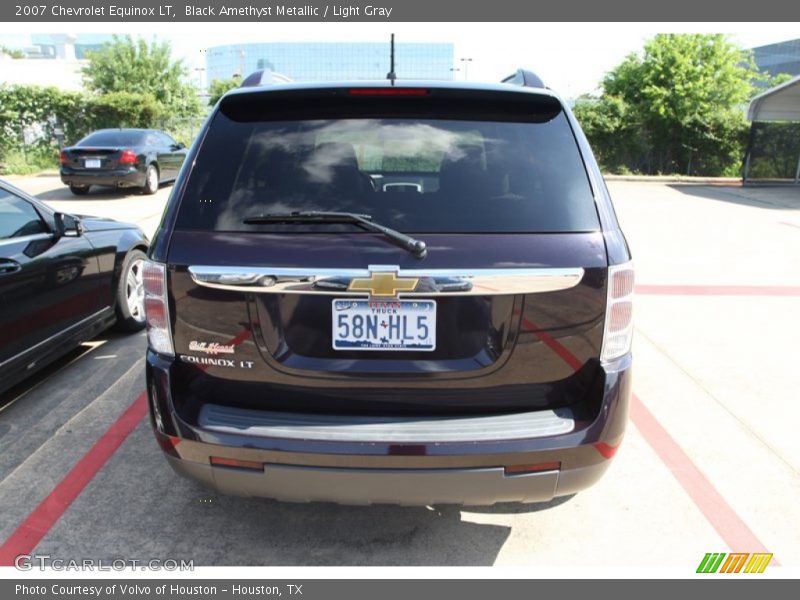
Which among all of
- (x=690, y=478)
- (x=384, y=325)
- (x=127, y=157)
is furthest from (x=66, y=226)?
(x=127, y=157)

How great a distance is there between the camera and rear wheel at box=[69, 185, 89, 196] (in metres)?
14.4

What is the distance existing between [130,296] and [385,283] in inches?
153

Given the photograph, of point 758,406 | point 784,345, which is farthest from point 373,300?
point 784,345

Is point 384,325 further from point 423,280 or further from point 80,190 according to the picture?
point 80,190

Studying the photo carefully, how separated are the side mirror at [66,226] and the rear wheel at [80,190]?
37.7 ft

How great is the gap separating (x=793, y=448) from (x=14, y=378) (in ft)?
15.5

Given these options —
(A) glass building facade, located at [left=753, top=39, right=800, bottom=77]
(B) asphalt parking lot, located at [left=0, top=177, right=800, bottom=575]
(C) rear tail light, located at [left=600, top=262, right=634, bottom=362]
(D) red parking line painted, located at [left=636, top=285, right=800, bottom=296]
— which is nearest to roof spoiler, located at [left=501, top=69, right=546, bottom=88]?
(C) rear tail light, located at [left=600, top=262, right=634, bottom=362]

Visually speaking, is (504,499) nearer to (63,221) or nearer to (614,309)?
(614,309)

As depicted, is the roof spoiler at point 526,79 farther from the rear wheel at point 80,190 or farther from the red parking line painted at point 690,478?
the rear wheel at point 80,190

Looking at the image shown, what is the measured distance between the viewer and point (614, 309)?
2219mm

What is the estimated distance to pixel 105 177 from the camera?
535 inches

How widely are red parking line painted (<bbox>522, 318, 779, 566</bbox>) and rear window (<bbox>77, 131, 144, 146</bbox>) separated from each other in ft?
44.1

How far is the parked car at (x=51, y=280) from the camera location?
3754 mm

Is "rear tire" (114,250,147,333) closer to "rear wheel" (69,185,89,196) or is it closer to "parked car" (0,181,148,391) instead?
"parked car" (0,181,148,391)
